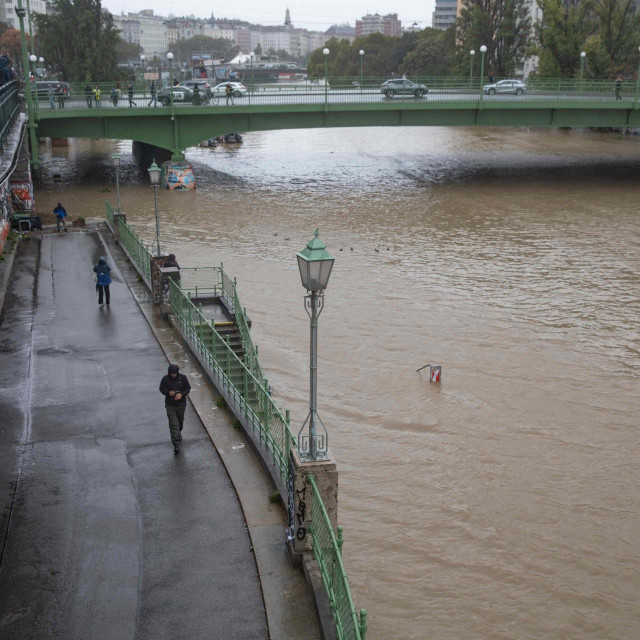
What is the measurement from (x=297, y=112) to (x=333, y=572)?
127ft

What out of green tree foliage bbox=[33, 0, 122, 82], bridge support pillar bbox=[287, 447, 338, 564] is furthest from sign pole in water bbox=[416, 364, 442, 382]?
green tree foliage bbox=[33, 0, 122, 82]

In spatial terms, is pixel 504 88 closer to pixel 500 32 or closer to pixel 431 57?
pixel 500 32

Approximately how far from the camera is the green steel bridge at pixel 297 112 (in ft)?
140

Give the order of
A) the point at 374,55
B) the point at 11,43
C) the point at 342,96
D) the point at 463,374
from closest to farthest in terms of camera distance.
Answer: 1. the point at 463,374
2. the point at 342,96
3. the point at 11,43
4. the point at 374,55

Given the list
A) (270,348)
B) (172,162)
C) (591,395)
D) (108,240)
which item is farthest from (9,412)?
(172,162)

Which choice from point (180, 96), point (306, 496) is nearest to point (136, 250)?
point (306, 496)

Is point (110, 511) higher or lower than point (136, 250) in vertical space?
lower

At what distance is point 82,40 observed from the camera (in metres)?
73.8

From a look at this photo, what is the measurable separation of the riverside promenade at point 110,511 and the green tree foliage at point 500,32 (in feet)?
254

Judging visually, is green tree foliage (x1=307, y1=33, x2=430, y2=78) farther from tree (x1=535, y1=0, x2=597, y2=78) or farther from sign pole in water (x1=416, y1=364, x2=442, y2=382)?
sign pole in water (x1=416, y1=364, x2=442, y2=382)

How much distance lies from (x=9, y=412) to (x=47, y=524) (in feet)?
13.2

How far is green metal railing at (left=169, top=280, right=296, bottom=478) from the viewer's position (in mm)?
10445

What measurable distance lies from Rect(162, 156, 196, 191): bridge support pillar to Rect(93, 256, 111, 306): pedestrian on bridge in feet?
81.6

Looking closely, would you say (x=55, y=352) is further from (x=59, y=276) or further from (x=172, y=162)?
(x=172, y=162)
